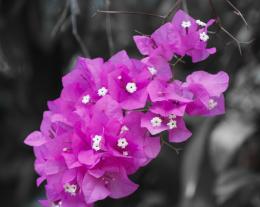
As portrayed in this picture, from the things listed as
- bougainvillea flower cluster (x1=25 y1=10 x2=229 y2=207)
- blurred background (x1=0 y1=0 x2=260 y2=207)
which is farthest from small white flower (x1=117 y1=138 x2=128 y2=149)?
blurred background (x1=0 y1=0 x2=260 y2=207)

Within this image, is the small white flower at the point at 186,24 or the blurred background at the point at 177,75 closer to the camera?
the small white flower at the point at 186,24

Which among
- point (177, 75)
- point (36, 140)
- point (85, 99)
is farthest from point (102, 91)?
point (177, 75)

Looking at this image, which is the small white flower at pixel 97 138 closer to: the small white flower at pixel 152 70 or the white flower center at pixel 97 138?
the white flower center at pixel 97 138

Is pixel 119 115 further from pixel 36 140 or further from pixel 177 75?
pixel 177 75

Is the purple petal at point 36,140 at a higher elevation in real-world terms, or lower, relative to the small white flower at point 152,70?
lower

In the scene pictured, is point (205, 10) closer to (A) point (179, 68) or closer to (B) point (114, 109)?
(A) point (179, 68)

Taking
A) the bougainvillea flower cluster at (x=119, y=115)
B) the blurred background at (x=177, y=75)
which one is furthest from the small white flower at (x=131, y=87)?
the blurred background at (x=177, y=75)

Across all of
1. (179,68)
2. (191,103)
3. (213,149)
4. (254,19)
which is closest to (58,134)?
(191,103)

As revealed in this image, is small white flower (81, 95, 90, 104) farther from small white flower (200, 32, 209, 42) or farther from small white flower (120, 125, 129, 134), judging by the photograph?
Result: small white flower (200, 32, 209, 42)
